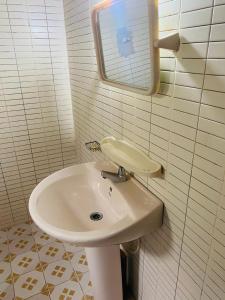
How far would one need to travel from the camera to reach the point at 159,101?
84 cm

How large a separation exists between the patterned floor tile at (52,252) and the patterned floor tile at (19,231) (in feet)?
0.88

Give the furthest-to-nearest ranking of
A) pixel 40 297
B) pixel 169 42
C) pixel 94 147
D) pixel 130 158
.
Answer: pixel 40 297 < pixel 94 147 < pixel 130 158 < pixel 169 42

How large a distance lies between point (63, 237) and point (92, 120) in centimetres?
87

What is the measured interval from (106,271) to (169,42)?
115 cm

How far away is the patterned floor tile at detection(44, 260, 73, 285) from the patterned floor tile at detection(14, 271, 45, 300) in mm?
52

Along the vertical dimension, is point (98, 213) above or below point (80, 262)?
above

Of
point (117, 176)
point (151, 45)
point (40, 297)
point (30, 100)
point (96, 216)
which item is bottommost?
point (40, 297)

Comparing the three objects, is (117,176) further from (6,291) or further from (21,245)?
(21,245)

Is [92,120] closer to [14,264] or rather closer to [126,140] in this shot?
[126,140]

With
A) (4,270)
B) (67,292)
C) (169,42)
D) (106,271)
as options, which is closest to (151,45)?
(169,42)

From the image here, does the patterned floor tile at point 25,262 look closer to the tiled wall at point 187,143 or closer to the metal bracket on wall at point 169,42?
the tiled wall at point 187,143

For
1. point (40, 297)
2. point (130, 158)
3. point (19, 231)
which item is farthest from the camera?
point (19, 231)

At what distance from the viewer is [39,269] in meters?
1.78

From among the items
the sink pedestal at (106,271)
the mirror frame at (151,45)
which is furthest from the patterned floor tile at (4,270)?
the mirror frame at (151,45)
